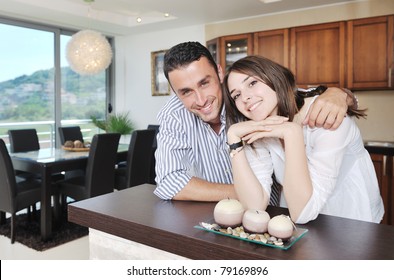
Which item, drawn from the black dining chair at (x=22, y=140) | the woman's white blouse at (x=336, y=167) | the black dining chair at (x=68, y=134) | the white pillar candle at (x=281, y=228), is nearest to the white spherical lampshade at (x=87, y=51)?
the black dining chair at (x=68, y=134)

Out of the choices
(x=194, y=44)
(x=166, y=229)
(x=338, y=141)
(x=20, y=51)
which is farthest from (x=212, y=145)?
(x=20, y=51)

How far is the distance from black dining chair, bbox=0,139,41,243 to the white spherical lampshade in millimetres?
1629

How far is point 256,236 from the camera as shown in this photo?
87 cm

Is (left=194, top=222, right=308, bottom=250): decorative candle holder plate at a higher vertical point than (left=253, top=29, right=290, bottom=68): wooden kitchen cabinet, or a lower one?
lower

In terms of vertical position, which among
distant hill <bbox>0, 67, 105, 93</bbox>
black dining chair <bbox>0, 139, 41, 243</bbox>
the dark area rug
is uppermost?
distant hill <bbox>0, 67, 105, 93</bbox>

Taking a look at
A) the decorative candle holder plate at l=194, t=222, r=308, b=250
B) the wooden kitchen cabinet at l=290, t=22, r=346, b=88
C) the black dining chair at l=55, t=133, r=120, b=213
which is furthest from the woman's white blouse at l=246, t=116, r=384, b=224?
the wooden kitchen cabinet at l=290, t=22, r=346, b=88

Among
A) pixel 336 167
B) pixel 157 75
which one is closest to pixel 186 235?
pixel 336 167

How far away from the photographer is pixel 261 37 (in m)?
4.61

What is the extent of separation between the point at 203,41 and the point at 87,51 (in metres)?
1.96

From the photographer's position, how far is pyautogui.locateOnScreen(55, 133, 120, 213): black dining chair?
3.34 meters

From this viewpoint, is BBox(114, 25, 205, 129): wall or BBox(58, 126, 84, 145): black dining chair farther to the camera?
BBox(114, 25, 205, 129): wall

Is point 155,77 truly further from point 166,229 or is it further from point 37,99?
point 166,229

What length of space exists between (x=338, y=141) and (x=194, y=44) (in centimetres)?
73

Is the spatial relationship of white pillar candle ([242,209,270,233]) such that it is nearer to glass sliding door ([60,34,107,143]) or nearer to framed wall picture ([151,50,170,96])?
framed wall picture ([151,50,170,96])
